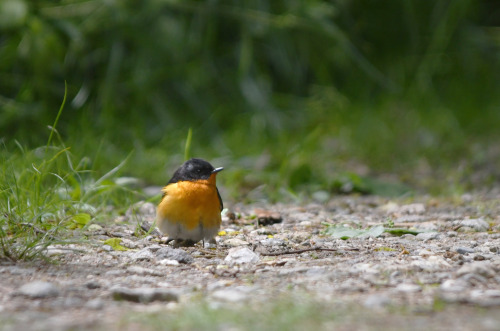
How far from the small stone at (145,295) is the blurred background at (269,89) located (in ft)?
8.29

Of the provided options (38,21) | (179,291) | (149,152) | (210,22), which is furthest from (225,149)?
(179,291)

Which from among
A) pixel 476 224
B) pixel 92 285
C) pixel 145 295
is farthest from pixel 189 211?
pixel 476 224

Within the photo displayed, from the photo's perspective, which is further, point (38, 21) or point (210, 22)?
point (210, 22)

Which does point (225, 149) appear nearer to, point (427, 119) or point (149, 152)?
point (149, 152)

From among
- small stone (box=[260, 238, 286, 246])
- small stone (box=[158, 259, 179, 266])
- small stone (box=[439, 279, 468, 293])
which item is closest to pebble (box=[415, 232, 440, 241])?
small stone (box=[260, 238, 286, 246])

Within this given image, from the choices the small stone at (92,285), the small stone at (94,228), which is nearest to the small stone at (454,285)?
the small stone at (92,285)

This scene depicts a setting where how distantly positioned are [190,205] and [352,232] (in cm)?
92

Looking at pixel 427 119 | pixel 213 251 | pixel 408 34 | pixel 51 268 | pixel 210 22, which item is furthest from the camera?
pixel 408 34

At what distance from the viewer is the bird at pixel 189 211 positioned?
153 inches

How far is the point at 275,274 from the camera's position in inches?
124

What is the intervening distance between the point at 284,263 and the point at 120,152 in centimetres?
300

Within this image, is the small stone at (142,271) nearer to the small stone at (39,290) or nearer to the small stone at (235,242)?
the small stone at (39,290)

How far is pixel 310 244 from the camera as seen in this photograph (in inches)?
151

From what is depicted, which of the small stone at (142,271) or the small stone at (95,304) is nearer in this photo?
the small stone at (95,304)
